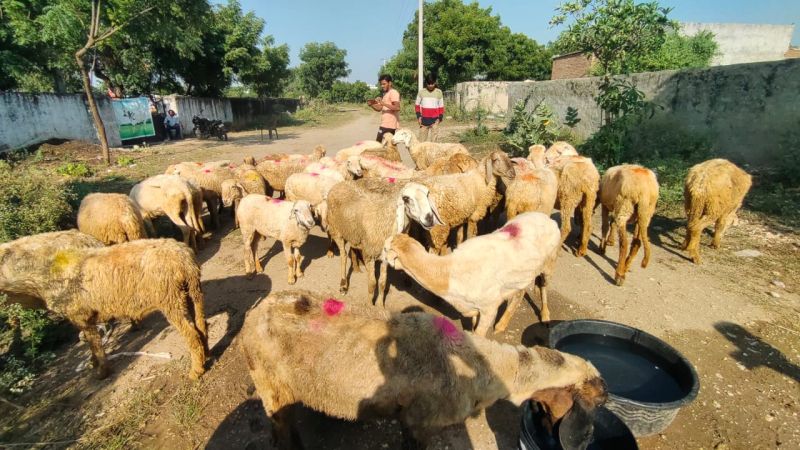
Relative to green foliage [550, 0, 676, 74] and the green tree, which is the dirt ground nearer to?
green foliage [550, 0, 676, 74]

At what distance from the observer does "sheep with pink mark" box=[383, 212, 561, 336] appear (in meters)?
4.05

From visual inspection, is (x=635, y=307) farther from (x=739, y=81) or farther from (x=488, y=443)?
(x=739, y=81)

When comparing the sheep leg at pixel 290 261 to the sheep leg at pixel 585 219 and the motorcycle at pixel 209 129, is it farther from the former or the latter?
the motorcycle at pixel 209 129

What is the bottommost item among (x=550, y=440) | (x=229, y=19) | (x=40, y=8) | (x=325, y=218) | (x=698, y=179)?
(x=550, y=440)

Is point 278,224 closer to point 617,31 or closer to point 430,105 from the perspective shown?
point 430,105

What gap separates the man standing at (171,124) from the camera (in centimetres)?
2339

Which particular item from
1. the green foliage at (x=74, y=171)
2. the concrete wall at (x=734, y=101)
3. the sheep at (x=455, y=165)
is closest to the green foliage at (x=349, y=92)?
the green foliage at (x=74, y=171)

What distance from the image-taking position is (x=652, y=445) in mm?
3408

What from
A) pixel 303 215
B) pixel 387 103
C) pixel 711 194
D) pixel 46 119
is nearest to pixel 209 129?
pixel 46 119

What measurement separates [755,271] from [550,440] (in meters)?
5.65

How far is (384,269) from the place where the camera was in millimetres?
5309

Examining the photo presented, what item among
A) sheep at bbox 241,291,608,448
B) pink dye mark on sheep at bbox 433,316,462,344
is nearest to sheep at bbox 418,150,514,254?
pink dye mark on sheep at bbox 433,316,462,344

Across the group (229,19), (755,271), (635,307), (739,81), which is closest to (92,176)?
(635,307)

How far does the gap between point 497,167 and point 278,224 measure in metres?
3.90
